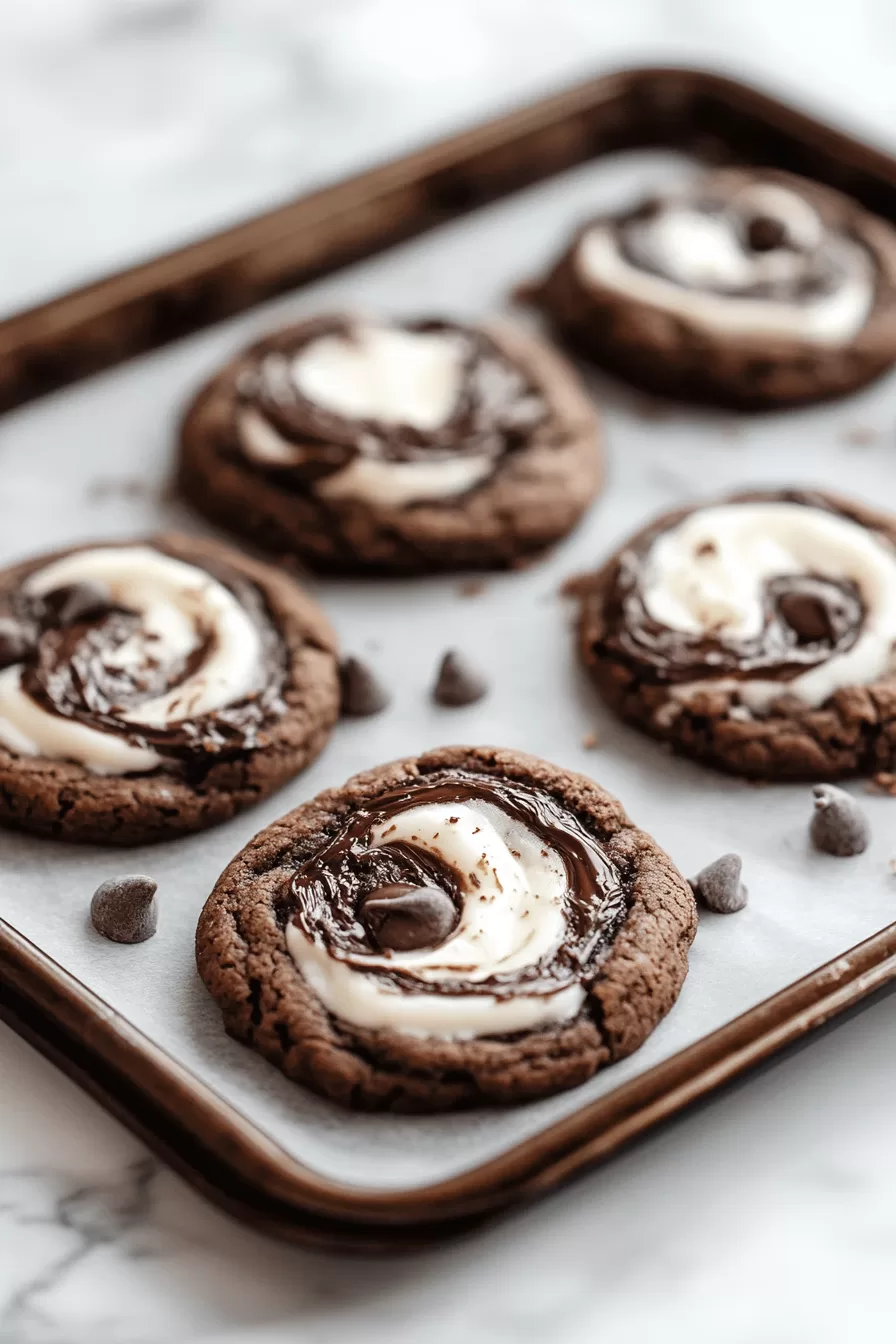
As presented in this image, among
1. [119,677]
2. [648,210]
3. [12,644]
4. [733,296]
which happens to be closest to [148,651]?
[119,677]

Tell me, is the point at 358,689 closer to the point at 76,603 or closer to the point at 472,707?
the point at 472,707

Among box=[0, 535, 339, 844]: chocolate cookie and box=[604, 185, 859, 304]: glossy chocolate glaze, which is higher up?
box=[604, 185, 859, 304]: glossy chocolate glaze

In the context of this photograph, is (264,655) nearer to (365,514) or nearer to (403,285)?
(365,514)

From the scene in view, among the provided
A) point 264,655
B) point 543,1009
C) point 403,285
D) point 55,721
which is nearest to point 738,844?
point 543,1009

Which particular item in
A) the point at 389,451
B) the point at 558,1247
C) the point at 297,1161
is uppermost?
the point at 389,451

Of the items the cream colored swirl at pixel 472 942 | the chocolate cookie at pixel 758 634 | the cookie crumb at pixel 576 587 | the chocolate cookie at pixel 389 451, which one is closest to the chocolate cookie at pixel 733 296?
the chocolate cookie at pixel 389 451

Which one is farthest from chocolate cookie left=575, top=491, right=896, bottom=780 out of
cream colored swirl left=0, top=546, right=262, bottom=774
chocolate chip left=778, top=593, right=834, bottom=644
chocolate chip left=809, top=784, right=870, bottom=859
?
cream colored swirl left=0, top=546, right=262, bottom=774

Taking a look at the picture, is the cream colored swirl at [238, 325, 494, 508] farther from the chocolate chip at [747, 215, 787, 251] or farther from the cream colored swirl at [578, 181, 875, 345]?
the chocolate chip at [747, 215, 787, 251]
